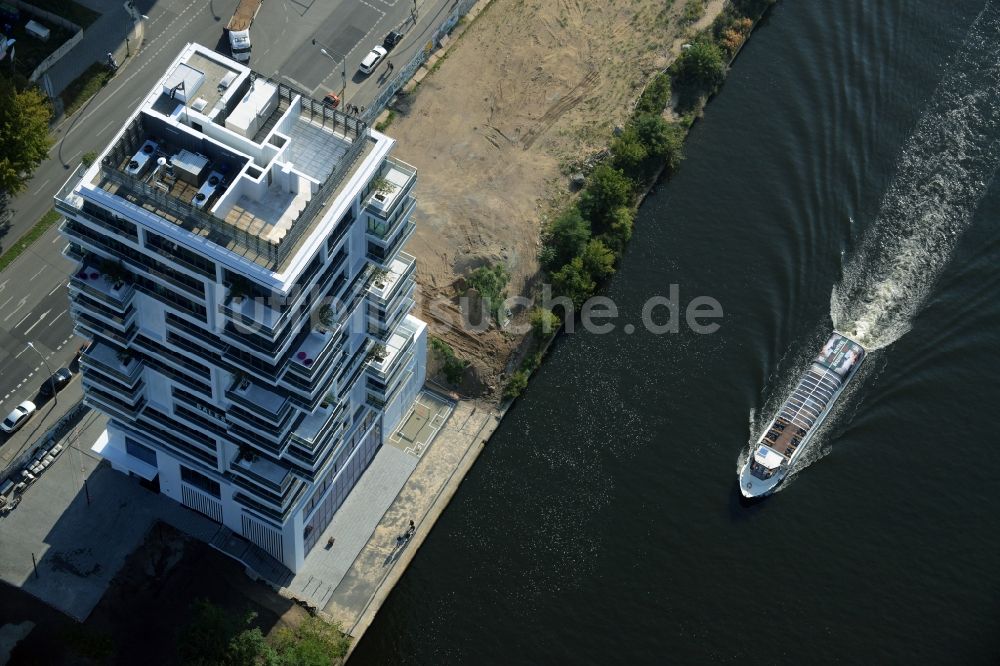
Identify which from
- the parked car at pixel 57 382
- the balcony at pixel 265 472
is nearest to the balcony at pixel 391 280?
the balcony at pixel 265 472

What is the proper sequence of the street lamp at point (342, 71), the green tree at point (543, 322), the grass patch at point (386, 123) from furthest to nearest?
1. the street lamp at point (342, 71)
2. the grass patch at point (386, 123)
3. the green tree at point (543, 322)

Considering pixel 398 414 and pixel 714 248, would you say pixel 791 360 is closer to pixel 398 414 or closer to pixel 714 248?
pixel 714 248

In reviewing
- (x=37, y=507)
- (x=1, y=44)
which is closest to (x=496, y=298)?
(x=37, y=507)

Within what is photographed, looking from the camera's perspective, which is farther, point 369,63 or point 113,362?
point 369,63

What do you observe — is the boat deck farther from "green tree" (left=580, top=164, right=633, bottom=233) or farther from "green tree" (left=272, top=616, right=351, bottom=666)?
"green tree" (left=272, top=616, right=351, bottom=666)

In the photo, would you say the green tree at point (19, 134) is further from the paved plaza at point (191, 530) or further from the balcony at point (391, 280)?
the balcony at point (391, 280)

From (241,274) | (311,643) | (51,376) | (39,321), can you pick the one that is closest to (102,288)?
(241,274)

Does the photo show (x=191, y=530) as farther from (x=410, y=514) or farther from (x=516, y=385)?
(x=516, y=385)
